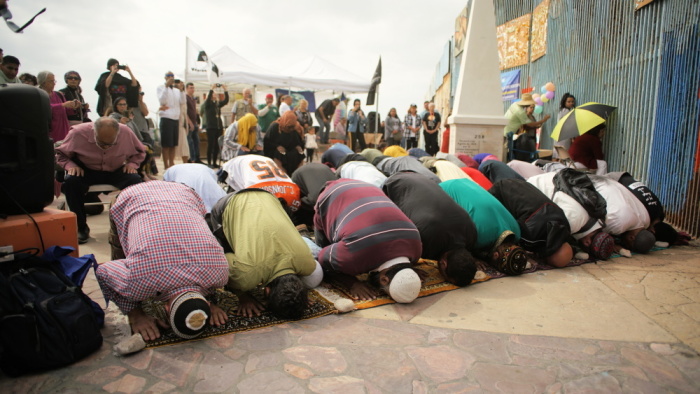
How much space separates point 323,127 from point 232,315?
11.2 m

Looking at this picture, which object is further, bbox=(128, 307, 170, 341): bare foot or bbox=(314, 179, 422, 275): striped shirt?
bbox=(314, 179, 422, 275): striped shirt

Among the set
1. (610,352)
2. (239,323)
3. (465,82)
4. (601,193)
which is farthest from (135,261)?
(465,82)

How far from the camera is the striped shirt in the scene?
122 inches

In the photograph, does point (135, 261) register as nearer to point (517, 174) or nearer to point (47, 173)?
point (47, 173)

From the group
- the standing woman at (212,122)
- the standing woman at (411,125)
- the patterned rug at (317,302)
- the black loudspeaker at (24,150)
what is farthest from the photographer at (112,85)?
the standing woman at (411,125)

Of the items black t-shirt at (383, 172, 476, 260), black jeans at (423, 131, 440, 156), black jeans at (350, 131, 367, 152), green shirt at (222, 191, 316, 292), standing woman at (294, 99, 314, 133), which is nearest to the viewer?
green shirt at (222, 191, 316, 292)

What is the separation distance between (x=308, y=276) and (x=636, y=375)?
6.87 feet

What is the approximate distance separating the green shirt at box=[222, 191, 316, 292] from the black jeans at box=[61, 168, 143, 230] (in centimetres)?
224

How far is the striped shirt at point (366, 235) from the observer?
3.10 m

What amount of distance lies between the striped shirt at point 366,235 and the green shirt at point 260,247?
9.6 inches

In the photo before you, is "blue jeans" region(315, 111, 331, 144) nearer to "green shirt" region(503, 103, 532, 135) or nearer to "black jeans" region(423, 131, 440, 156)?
"black jeans" region(423, 131, 440, 156)

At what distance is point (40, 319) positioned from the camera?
85.3 inches

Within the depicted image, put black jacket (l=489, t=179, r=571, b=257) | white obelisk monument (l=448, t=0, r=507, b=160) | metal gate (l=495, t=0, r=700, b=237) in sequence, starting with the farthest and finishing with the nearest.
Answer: white obelisk monument (l=448, t=0, r=507, b=160), metal gate (l=495, t=0, r=700, b=237), black jacket (l=489, t=179, r=571, b=257)

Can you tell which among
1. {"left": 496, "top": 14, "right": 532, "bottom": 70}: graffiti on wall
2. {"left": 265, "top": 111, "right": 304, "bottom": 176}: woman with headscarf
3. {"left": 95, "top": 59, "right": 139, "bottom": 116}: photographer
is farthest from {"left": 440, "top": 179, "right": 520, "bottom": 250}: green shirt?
{"left": 496, "top": 14, "right": 532, "bottom": 70}: graffiti on wall
